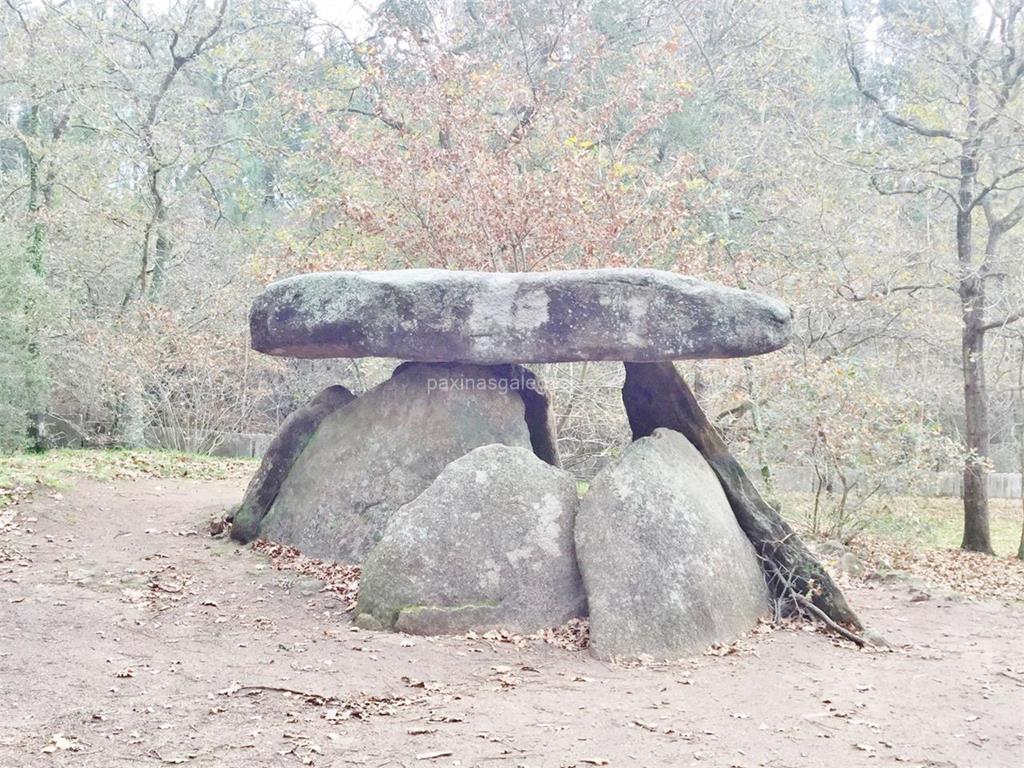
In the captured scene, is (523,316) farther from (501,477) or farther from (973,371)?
(973,371)

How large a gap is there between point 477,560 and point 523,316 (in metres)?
2.07

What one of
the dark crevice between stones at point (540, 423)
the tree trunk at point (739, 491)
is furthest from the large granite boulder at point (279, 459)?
the tree trunk at point (739, 491)

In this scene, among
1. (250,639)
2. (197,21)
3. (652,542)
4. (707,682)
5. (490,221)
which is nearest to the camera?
(707,682)

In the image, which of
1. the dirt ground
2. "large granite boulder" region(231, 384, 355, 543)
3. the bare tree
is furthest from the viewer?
the bare tree

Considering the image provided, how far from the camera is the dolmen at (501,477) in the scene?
22.6ft

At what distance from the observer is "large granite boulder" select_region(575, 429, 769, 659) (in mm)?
6613

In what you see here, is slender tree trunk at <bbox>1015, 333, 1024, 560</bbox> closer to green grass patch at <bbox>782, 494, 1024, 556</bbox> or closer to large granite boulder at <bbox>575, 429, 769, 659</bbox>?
green grass patch at <bbox>782, 494, 1024, 556</bbox>

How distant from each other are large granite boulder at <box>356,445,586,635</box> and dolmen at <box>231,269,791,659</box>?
0.04ft

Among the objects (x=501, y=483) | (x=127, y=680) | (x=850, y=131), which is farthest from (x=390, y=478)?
(x=850, y=131)

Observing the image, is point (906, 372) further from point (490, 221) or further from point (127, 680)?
point (127, 680)

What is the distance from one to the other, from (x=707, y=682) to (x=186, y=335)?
541 inches

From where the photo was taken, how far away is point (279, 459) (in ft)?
30.6

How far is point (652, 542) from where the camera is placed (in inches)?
274

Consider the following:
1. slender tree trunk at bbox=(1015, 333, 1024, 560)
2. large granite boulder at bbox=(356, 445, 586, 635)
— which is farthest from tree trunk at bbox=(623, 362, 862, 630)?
slender tree trunk at bbox=(1015, 333, 1024, 560)
